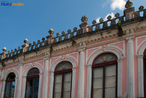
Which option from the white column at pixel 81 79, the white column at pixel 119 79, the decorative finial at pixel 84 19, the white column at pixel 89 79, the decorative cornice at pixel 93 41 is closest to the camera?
the white column at pixel 119 79

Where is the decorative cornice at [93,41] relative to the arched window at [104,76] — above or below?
above

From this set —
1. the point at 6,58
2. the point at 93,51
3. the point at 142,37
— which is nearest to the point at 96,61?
the point at 93,51

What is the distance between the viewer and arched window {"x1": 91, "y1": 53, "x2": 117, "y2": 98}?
13117 mm

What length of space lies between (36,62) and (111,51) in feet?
20.8

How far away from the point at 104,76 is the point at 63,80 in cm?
317

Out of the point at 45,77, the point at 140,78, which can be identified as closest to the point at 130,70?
the point at 140,78

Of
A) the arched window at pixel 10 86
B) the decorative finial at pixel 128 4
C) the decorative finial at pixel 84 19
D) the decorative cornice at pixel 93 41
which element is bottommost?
the arched window at pixel 10 86

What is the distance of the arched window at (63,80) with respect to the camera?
15164mm

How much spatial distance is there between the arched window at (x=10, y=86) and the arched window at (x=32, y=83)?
6.09 feet

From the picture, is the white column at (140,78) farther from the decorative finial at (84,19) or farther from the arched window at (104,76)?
the decorative finial at (84,19)

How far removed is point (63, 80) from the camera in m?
15.5

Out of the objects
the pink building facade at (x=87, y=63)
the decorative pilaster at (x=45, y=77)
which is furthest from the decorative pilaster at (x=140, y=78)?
the decorative pilaster at (x=45, y=77)

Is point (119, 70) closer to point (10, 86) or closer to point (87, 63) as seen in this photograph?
point (87, 63)

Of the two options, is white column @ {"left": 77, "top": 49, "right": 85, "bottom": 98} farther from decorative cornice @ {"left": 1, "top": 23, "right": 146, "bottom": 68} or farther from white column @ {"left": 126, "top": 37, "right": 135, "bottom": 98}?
white column @ {"left": 126, "top": 37, "right": 135, "bottom": 98}
